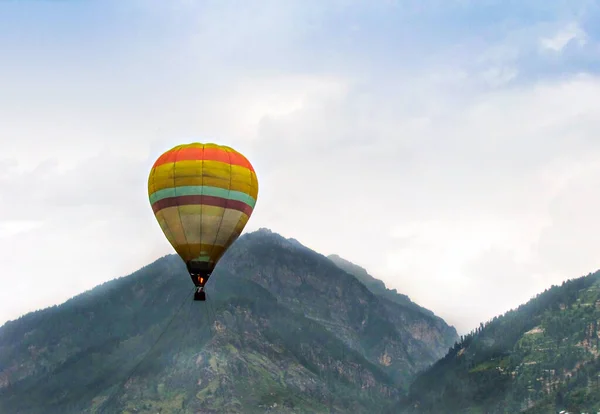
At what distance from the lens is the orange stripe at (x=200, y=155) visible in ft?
425

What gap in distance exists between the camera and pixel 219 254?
130 metres

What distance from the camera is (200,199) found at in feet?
418

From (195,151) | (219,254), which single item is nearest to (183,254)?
(219,254)

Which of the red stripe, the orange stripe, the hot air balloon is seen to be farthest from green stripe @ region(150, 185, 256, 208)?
the orange stripe

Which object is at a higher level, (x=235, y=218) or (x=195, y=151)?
(x=195, y=151)

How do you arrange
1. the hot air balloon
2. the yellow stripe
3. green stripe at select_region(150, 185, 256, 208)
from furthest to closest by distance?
1. the yellow stripe
2. green stripe at select_region(150, 185, 256, 208)
3. the hot air balloon

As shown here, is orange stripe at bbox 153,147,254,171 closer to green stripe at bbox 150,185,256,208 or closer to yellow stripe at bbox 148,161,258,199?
yellow stripe at bbox 148,161,258,199

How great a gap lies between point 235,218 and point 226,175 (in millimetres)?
6231

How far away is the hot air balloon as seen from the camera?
418ft

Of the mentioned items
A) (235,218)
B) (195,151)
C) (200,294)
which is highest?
(195,151)

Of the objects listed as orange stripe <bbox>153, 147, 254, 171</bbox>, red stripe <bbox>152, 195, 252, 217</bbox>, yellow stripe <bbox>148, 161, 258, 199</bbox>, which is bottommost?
red stripe <bbox>152, 195, 252, 217</bbox>

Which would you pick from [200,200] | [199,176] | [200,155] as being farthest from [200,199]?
[200,155]

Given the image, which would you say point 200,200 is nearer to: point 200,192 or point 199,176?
point 200,192

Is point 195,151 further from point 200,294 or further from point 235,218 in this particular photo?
point 200,294
